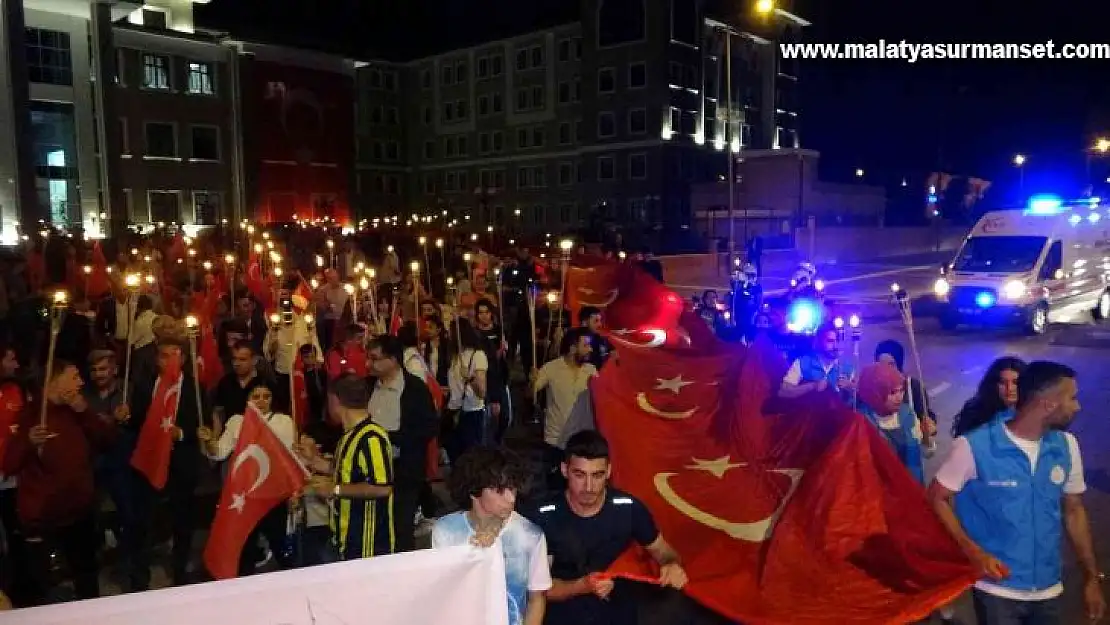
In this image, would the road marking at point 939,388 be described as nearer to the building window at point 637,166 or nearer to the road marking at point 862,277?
the road marking at point 862,277

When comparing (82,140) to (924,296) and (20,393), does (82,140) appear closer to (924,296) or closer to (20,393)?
(924,296)

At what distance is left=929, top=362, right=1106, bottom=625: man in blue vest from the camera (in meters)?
4.04

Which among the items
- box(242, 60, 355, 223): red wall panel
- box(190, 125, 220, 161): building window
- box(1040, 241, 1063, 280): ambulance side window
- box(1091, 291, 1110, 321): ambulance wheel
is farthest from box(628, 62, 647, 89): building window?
box(1040, 241, 1063, 280): ambulance side window

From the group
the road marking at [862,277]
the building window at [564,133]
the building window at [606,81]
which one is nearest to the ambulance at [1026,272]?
the road marking at [862,277]

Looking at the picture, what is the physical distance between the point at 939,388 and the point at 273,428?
36.0 feet

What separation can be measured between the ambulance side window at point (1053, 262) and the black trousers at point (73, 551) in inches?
749

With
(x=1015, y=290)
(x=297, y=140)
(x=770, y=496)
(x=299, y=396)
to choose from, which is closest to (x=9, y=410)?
(x=299, y=396)

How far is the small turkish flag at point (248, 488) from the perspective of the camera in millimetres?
5406

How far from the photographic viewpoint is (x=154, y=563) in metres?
6.87

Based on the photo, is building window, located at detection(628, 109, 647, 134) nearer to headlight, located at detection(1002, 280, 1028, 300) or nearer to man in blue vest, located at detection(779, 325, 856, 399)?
headlight, located at detection(1002, 280, 1028, 300)

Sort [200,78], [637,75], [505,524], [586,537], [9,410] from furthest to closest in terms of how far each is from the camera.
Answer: [637,75]
[200,78]
[9,410]
[586,537]
[505,524]

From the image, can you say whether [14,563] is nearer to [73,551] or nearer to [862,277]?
[73,551]

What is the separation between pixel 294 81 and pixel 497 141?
1935 cm

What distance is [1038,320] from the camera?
753 inches
